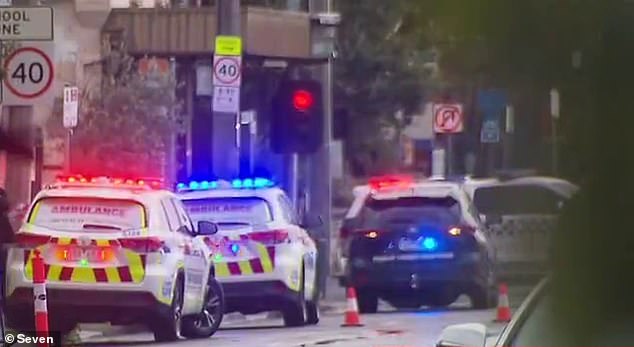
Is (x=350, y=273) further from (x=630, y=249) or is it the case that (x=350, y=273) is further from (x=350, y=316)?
(x=630, y=249)

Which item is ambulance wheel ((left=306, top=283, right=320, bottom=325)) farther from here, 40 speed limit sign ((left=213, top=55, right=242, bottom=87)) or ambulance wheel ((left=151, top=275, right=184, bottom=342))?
40 speed limit sign ((left=213, top=55, right=242, bottom=87))

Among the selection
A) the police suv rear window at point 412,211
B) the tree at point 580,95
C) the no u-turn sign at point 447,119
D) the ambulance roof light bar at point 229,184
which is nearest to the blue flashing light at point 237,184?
the ambulance roof light bar at point 229,184

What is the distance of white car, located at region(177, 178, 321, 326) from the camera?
13.4ft

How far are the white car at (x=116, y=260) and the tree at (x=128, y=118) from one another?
0.66 ft

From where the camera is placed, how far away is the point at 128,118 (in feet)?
12.5

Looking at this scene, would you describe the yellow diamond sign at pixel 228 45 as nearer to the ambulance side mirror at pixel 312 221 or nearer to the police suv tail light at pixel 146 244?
the ambulance side mirror at pixel 312 221

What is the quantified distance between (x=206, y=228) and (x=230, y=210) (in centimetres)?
12

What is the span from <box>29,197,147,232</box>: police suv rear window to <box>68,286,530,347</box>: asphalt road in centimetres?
43

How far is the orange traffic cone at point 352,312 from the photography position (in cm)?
380

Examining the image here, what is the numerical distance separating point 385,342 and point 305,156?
0.68m

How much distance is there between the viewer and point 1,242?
4207 mm

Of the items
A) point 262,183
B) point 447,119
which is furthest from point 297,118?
point 447,119

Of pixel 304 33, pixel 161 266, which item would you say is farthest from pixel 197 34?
pixel 161 266

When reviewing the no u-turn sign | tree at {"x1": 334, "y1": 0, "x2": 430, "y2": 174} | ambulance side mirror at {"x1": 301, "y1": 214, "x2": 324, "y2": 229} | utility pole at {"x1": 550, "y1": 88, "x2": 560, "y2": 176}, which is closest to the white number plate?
ambulance side mirror at {"x1": 301, "y1": 214, "x2": 324, "y2": 229}
